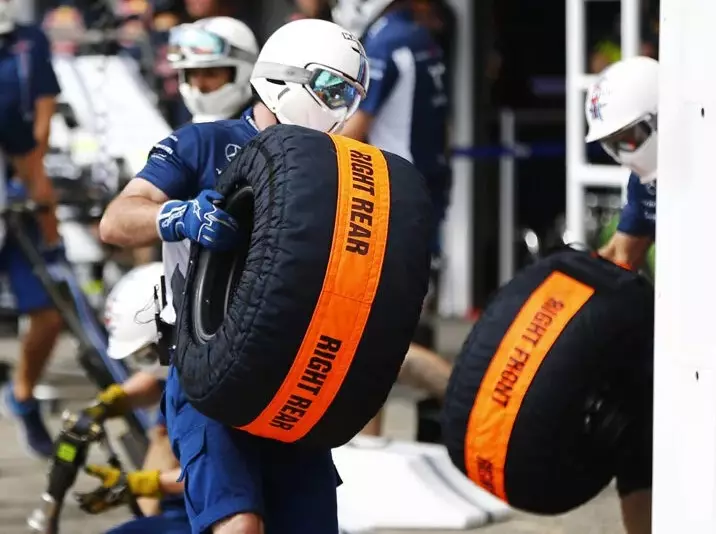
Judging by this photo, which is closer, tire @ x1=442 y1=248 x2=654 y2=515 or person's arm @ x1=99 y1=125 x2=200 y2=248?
person's arm @ x1=99 y1=125 x2=200 y2=248

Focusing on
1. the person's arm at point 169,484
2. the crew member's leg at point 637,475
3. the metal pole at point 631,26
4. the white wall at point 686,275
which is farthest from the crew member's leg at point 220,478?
the metal pole at point 631,26

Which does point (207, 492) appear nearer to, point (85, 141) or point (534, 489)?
point (534, 489)

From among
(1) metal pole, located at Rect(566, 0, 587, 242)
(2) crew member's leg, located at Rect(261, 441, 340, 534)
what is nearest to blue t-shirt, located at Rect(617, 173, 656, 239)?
(2) crew member's leg, located at Rect(261, 441, 340, 534)

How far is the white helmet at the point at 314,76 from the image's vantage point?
348 cm

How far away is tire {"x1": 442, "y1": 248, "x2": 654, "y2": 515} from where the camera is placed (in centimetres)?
397

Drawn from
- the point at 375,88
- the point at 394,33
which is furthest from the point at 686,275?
the point at 394,33

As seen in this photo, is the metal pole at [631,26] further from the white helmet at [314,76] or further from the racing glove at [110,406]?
the white helmet at [314,76]

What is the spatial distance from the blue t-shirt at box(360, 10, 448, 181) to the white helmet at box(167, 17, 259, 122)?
3.88ft

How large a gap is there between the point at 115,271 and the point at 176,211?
7.02m

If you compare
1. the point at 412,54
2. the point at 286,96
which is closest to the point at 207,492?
the point at 286,96

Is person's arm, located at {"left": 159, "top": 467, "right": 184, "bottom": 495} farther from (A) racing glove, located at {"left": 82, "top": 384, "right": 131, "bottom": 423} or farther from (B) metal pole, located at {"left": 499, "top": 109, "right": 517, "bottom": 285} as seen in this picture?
(B) metal pole, located at {"left": 499, "top": 109, "right": 517, "bottom": 285}

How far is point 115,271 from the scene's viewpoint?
33.2 feet

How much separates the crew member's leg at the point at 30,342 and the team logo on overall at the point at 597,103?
296 centimetres

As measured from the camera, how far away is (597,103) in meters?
4.49
